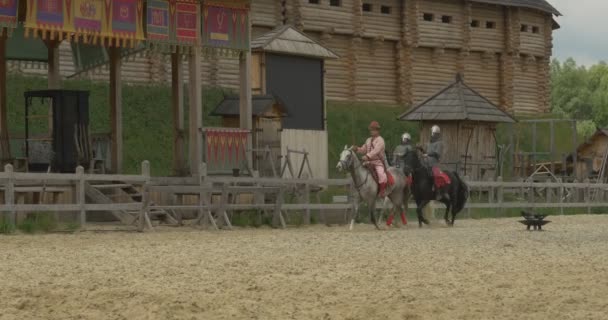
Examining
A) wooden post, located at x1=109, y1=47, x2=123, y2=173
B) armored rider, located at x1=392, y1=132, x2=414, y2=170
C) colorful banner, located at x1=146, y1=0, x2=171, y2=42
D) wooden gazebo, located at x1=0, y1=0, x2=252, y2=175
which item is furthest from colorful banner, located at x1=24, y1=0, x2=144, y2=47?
armored rider, located at x1=392, y1=132, x2=414, y2=170

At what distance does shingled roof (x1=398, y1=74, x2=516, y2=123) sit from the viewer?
132ft

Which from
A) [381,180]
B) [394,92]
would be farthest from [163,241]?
[394,92]

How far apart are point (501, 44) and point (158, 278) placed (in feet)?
154

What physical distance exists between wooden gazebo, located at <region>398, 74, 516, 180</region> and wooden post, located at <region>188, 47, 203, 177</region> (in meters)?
14.2

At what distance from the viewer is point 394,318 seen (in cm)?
1170

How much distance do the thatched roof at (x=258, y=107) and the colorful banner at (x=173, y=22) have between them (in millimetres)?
4935

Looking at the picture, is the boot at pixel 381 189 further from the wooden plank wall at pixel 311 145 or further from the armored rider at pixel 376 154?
the wooden plank wall at pixel 311 145

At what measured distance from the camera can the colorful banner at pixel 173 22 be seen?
2595 cm

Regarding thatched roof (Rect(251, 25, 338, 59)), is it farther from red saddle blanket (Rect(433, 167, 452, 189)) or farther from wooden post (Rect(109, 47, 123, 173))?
red saddle blanket (Rect(433, 167, 452, 189))

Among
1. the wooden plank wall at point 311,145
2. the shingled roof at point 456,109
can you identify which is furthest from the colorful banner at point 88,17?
the shingled roof at point 456,109

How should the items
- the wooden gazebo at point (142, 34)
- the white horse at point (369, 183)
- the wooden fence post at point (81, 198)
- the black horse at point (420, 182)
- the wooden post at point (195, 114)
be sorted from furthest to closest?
the wooden post at point (195, 114) < the black horse at point (420, 182) < the wooden gazebo at point (142, 34) < the white horse at point (369, 183) < the wooden fence post at point (81, 198)

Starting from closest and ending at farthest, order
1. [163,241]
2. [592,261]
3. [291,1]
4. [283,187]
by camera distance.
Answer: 1. [592,261]
2. [163,241]
3. [283,187]
4. [291,1]

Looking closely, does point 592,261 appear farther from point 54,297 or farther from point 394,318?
point 54,297

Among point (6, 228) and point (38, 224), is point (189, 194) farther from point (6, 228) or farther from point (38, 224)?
point (6, 228)
